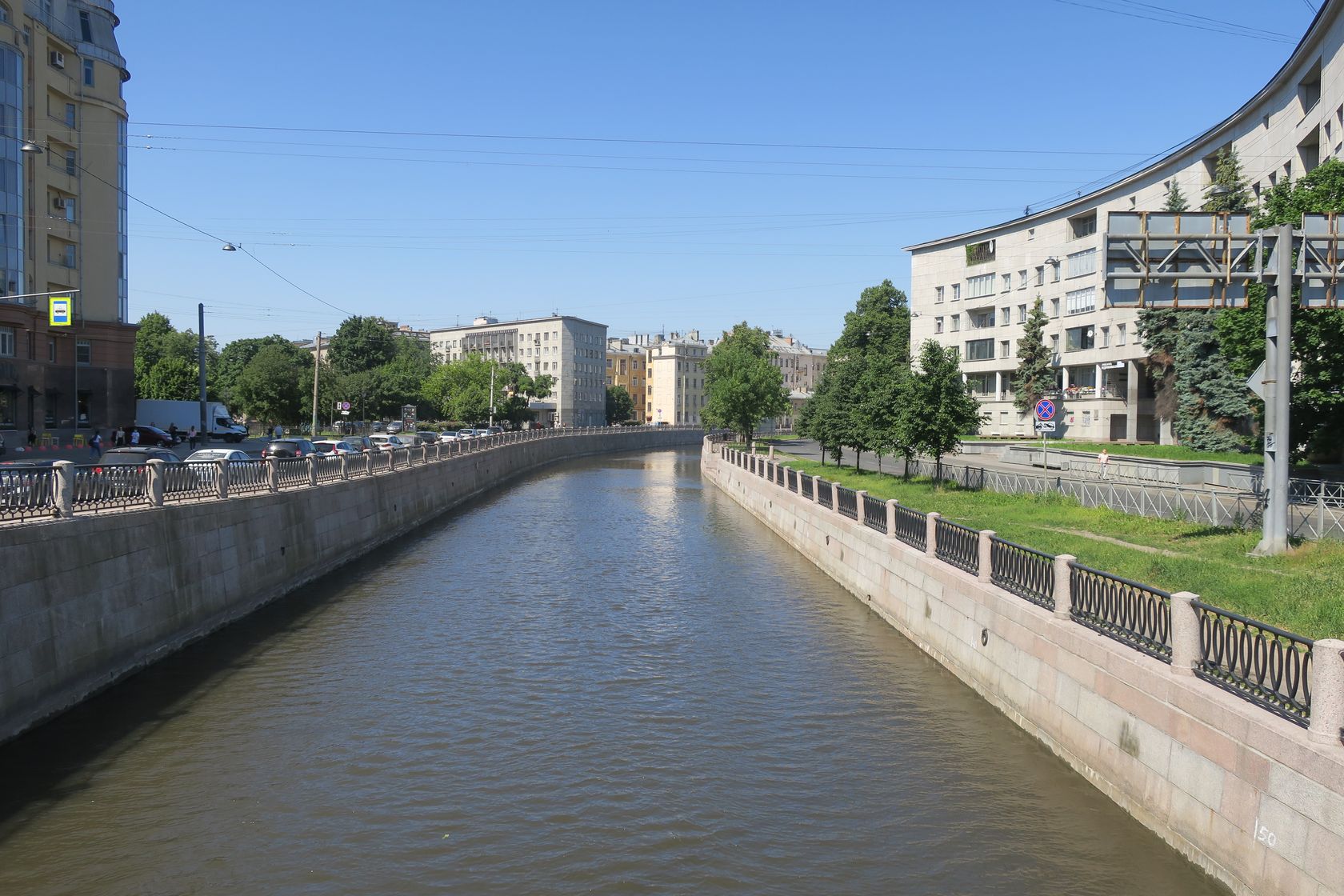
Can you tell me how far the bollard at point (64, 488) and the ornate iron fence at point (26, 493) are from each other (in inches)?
2.3

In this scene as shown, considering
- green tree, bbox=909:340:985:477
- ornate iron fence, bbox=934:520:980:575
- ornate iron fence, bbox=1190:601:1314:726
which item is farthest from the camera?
green tree, bbox=909:340:985:477

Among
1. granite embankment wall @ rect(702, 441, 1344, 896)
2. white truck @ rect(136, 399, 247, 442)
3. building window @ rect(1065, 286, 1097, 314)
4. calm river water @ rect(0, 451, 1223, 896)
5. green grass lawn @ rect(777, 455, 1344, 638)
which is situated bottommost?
calm river water @ rect(0, 451, 1223, 896)

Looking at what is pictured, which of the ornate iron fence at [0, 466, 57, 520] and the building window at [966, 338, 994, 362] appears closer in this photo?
the ornate iron fence at [0, 466, 57, 520]

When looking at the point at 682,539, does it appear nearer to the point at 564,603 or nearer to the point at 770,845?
the point at 564,603

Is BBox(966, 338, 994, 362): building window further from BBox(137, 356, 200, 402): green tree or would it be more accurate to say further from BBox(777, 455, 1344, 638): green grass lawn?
BBox(137, 356, 200, 402): green tree

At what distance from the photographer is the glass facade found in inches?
1705

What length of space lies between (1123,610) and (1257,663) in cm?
221

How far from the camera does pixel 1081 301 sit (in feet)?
192

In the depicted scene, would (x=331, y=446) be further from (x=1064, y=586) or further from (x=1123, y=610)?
(x=1123, y=610)

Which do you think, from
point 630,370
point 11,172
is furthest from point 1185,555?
point 630,370

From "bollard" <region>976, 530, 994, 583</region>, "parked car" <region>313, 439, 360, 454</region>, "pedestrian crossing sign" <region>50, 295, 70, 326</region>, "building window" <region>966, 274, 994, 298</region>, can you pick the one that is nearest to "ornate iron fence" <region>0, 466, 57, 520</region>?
"bollard" <region>976, 530, 994, 583</region>

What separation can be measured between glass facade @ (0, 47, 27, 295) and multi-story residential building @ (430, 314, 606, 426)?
296 feet

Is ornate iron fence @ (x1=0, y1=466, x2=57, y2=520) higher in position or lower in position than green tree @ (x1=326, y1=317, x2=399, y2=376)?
lower

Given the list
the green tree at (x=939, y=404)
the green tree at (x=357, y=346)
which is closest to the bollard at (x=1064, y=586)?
the green tree at (x=939, y=404)
